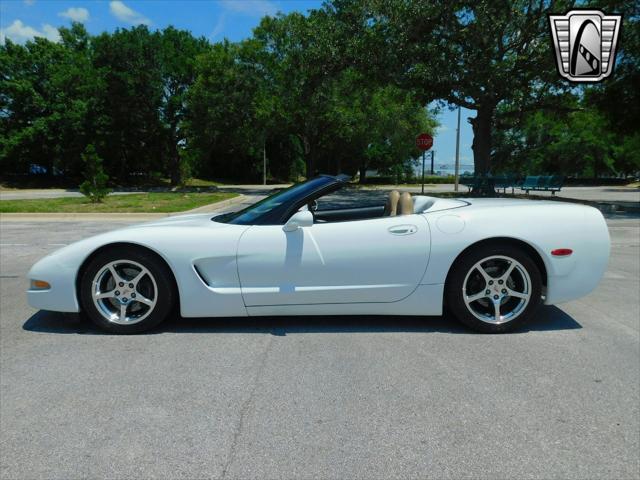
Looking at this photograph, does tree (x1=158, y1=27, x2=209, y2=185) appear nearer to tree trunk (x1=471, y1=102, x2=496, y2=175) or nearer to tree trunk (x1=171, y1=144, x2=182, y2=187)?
tree trunk (x1=171, y1=144, x2=182, y2=187)

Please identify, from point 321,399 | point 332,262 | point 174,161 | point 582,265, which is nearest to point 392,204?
point 332,262

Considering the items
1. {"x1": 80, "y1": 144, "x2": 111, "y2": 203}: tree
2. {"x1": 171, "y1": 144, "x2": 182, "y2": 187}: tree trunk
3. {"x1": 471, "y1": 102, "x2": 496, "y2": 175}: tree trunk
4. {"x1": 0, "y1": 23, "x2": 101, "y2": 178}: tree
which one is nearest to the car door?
{"x1": 80, "y1": 144, "x2": 111, "y2": 203}: tree

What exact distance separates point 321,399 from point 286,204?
5.47 feet

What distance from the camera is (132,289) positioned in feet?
12.5

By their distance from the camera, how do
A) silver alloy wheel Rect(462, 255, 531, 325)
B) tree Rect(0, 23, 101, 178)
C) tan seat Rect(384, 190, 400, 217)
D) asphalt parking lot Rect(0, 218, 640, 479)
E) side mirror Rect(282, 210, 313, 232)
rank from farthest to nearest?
tree Rect(0, 23, 101, 178), tan seat Rect(384, 190, 400, 217), silver alloy wheel Rect(462, 255, 531, 325), side mirror Rect(282, 210, 313, 232), asphalt parking lot Rect(0, 218, 640, 479)

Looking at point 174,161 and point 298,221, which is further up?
point 174,161

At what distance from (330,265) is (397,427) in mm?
1499

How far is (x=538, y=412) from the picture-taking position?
2633 mm

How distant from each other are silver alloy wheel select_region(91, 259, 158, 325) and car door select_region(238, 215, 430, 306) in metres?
0.75

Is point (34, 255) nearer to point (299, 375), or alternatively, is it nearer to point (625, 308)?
point (299, 375)

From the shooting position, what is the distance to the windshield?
13.0 feet

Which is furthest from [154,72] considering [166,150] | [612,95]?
[612,95]

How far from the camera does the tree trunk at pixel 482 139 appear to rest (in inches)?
793

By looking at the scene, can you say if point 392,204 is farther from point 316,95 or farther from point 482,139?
point 316,95
